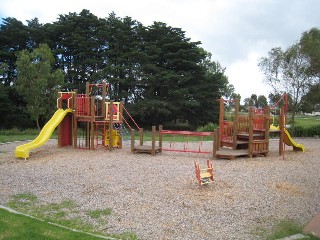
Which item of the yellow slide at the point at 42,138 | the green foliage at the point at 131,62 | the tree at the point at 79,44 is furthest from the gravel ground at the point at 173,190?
the tree at the point at 79,44

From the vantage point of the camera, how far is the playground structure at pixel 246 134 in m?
13.7

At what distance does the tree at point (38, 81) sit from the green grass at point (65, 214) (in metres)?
20.8

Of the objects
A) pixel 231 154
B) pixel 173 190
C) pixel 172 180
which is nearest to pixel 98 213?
pixel 173 190

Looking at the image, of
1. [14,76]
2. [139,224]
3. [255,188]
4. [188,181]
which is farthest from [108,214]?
[14,76]

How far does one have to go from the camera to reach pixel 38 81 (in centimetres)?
2650

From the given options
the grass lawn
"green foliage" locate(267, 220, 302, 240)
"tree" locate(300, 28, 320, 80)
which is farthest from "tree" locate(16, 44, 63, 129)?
"green foliage" locate(267, 220, 302, 240)

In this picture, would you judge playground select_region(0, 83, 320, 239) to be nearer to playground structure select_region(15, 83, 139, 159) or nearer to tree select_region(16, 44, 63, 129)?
playground structure select_region(15, 83, 139, 159)

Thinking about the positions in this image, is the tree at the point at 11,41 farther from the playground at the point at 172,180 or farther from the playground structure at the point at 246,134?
the playground structure at the point at 246,134

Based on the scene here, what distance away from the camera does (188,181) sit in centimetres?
909

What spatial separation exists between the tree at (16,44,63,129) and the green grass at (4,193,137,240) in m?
20.8

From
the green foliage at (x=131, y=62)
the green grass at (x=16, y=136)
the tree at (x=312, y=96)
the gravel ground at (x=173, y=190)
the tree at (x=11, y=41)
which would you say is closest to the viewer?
the gravel ground at (x=173, y=190)

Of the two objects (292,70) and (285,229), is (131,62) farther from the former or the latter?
(285,229)

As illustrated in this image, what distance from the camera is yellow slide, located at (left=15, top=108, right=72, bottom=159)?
12.9m

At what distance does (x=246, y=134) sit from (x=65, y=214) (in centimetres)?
980
